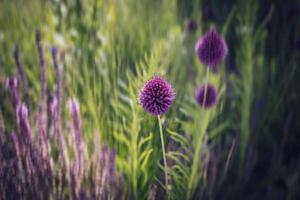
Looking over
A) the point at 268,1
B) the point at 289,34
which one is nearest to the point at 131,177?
the point at 289,34

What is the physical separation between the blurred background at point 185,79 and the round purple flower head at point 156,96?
21 centimetres

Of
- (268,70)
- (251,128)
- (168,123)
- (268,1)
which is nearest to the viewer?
(168,123)

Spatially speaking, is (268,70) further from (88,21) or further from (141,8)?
(88,21)

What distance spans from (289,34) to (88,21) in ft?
3.22

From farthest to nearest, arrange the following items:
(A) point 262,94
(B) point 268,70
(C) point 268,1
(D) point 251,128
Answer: (C) point 268,1
(B) point 268,70
(A) point 262,94
(D) point 251,128

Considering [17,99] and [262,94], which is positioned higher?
[262,94]

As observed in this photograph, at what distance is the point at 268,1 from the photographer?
207cm

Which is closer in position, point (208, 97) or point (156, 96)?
point (156, 96)

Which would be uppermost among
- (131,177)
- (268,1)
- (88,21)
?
(268,1)

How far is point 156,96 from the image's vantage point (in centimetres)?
92

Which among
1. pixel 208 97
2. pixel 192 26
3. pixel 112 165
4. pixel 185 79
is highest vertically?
pixel 192 26

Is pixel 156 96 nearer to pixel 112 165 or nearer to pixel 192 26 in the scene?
pixel 112 165

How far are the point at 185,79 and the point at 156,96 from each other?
0.77 meters

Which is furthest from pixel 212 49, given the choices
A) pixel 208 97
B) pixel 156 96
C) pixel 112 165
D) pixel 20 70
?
pixel 20 70
